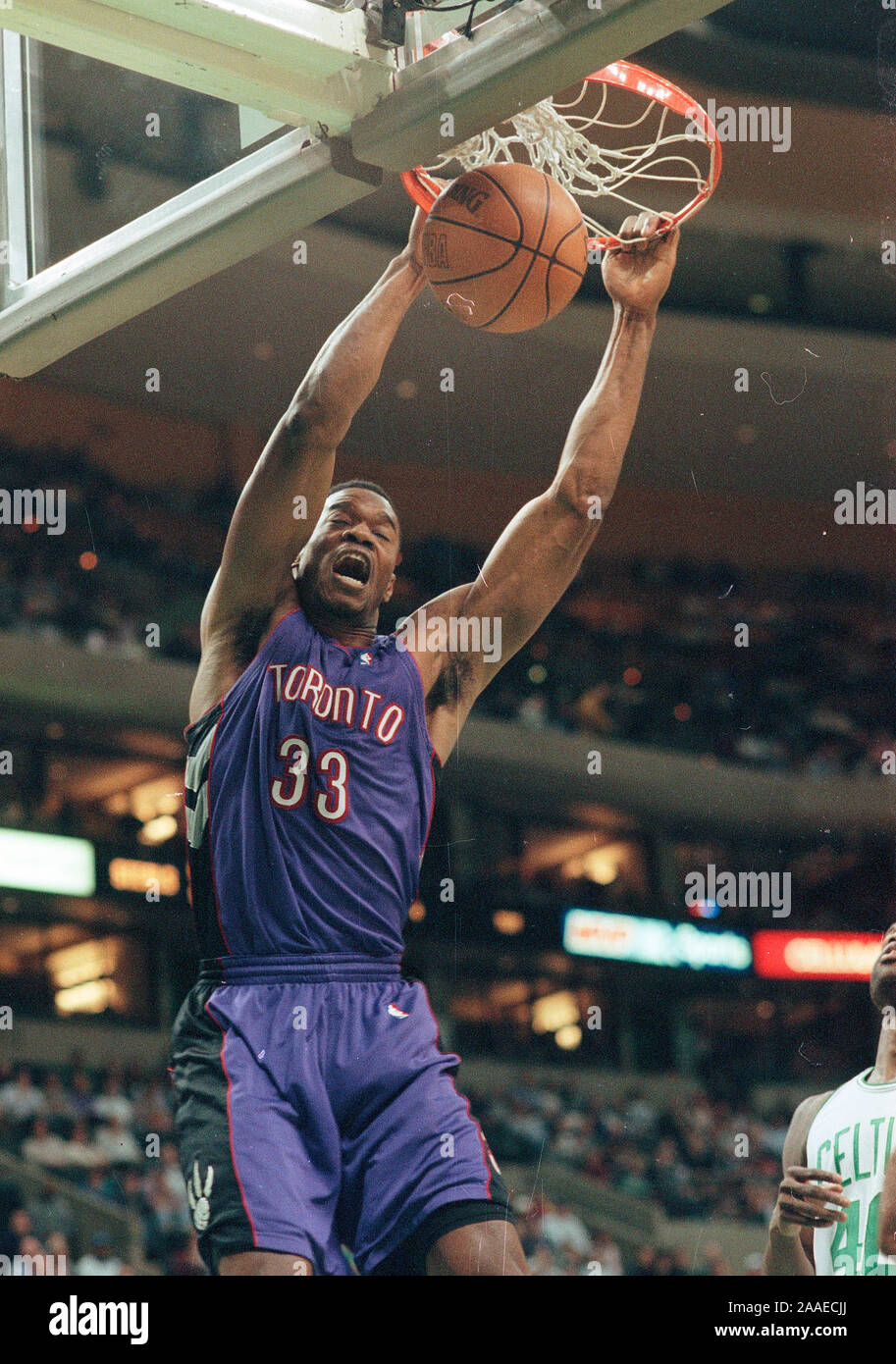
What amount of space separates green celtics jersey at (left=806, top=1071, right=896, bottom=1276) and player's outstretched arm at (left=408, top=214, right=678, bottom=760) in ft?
4.51

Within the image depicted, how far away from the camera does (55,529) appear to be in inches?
413

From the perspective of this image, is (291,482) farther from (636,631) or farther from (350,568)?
(636,631)

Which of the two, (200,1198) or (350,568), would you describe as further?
(350,568)

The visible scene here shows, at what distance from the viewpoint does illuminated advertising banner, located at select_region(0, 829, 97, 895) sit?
984 cm

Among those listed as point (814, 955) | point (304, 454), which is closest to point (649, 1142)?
point (814, 955)

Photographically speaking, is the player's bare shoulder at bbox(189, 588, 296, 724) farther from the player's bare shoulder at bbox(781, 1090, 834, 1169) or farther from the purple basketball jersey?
the player's bare shoulder at bbox(781, 1090, 834, 1169)

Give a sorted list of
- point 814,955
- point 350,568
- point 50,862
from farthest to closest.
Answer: point 50,862
point 814,955
point 350,568

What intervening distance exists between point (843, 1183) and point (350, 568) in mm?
1931

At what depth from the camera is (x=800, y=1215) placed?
13.4 feet

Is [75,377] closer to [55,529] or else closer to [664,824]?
[55,529]

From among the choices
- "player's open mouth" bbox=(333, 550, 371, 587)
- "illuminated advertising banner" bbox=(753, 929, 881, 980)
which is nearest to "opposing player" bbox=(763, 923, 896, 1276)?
"player's open mouth" bbox=(333, 550, 371, 587)

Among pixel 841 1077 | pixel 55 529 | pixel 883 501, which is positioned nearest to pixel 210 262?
pixel 841 1077

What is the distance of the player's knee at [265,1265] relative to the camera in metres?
3.24
